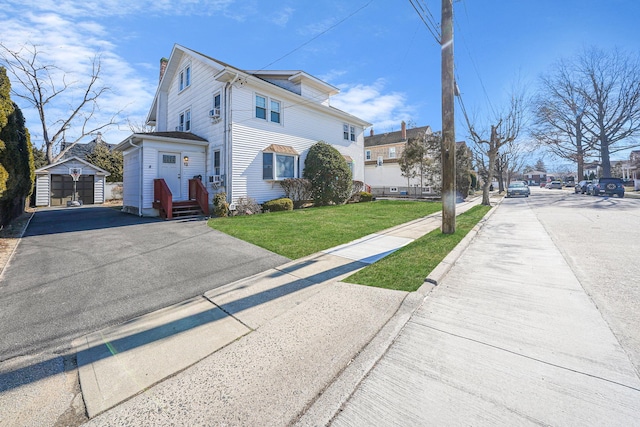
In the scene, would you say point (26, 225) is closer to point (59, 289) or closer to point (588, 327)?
point (59, 289)

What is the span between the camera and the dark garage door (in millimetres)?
19641

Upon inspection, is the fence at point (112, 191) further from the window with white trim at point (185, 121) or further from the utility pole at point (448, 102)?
the utility pole at point (448, 102)

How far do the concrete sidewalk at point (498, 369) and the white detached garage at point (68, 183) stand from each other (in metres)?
25.0

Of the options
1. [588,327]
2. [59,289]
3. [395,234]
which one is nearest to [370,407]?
[588,327]

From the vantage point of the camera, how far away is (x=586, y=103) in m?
30.4

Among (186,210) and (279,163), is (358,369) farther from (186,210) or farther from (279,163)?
(279,163)

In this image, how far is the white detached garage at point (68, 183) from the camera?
62.4 feet

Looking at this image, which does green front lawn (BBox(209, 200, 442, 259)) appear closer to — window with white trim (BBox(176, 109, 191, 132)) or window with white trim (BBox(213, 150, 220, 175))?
window with white trim (BBox(213, 150, 220, 175))

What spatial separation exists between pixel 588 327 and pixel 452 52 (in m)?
7.42

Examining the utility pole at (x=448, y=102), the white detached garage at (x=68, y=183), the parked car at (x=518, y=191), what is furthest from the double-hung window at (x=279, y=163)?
the parked car at (x=518, y=191)

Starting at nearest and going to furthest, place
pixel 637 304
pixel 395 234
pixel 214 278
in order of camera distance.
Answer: pixel 637 304 < pixel 214 278 < pixel 395 234

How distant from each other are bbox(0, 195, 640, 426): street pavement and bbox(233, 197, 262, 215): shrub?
8.74 m

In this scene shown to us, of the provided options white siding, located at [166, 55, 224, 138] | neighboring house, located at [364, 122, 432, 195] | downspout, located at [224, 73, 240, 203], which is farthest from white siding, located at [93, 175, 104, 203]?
neighboring house, located at [364, 122, 432, 195]

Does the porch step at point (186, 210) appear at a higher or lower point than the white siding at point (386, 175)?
lower
